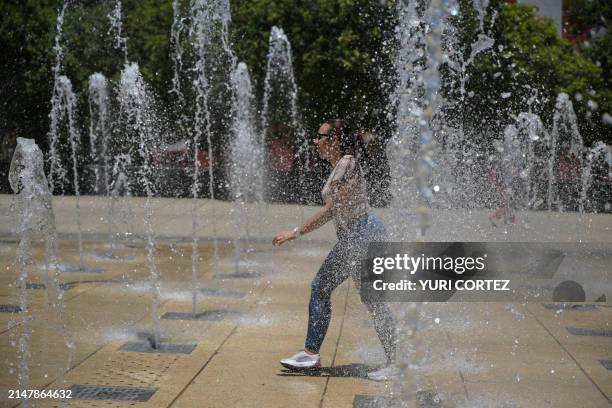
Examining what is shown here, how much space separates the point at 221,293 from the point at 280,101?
45.7 feet

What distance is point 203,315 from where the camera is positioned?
7.06m

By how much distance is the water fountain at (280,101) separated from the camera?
2066cm

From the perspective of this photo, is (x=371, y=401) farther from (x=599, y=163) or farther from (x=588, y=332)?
(x=599, y=163)

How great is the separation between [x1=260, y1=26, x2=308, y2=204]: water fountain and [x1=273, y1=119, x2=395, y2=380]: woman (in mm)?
15054

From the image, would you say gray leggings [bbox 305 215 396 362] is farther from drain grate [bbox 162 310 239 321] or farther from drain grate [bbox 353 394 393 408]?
drain grate [bbox 162 310 239 321]

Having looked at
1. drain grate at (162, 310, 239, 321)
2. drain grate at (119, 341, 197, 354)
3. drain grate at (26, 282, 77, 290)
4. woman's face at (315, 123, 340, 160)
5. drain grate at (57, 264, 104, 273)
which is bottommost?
drain grate at (119, 341, 197, 354)

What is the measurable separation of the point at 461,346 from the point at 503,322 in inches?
37.8

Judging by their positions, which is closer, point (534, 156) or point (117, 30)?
point (534, 156)

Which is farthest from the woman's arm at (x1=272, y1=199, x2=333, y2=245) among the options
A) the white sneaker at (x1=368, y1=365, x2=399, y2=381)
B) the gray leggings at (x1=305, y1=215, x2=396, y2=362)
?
the white sneaker at (x1=368, y1=365, x2=399, y2=381)

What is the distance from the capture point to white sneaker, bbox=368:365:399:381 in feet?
17.1

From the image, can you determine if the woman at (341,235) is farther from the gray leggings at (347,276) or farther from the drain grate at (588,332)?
the drain grate at (588,332)

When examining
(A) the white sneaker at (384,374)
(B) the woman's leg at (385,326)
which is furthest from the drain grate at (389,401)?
(B) the woman's leg at (385,326)

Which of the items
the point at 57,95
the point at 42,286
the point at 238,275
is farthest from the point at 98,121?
the point at 42,286

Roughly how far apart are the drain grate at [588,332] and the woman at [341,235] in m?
2.08
